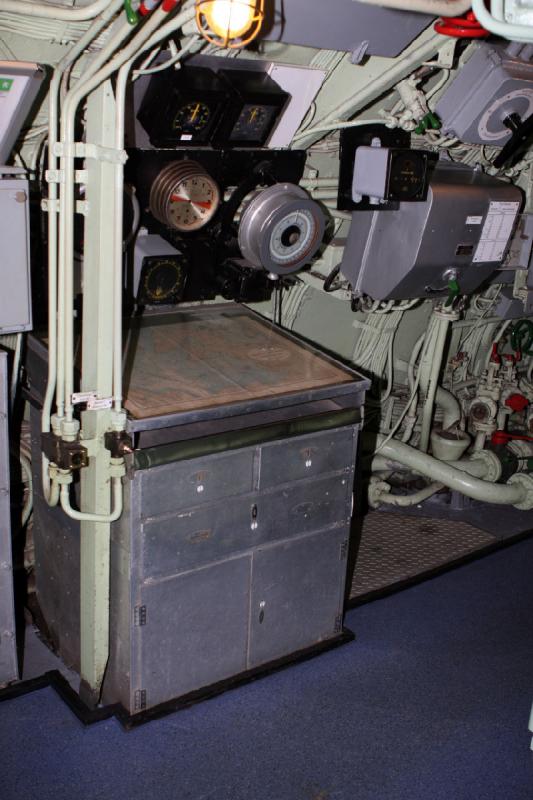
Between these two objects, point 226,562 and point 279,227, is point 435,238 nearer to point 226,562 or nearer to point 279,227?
point 279,227

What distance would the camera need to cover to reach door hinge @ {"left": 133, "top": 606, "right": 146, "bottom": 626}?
8.90 feet

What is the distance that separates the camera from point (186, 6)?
2.06 meters

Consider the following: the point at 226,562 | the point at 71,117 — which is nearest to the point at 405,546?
the point at 226,562

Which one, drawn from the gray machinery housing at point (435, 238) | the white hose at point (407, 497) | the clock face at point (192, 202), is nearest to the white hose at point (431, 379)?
the white hose at point (407, 497)

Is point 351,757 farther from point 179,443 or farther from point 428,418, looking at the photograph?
point 428,418

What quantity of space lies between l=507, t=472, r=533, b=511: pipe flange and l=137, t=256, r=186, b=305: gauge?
2.47 meters

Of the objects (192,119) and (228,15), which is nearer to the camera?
(228,15)

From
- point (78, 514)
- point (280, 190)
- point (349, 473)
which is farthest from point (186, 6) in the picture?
point (349, 473)

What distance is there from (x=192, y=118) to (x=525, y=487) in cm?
286

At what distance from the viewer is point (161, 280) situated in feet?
9.80

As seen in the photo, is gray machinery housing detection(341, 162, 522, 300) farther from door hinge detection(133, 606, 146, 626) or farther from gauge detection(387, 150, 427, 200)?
door hinge detection(133, 606, 146, 626)

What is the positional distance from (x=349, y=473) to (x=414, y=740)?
3.24ft

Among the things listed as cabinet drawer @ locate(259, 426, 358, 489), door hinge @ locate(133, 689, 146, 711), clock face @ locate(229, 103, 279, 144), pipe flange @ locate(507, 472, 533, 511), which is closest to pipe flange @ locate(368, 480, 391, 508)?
pipe flange @ locate(507, 472, 533, 511)

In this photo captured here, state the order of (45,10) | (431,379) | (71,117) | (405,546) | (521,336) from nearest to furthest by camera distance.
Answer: (45,10) → (71,117) → (405,546) → (431,379) → (521,336)
